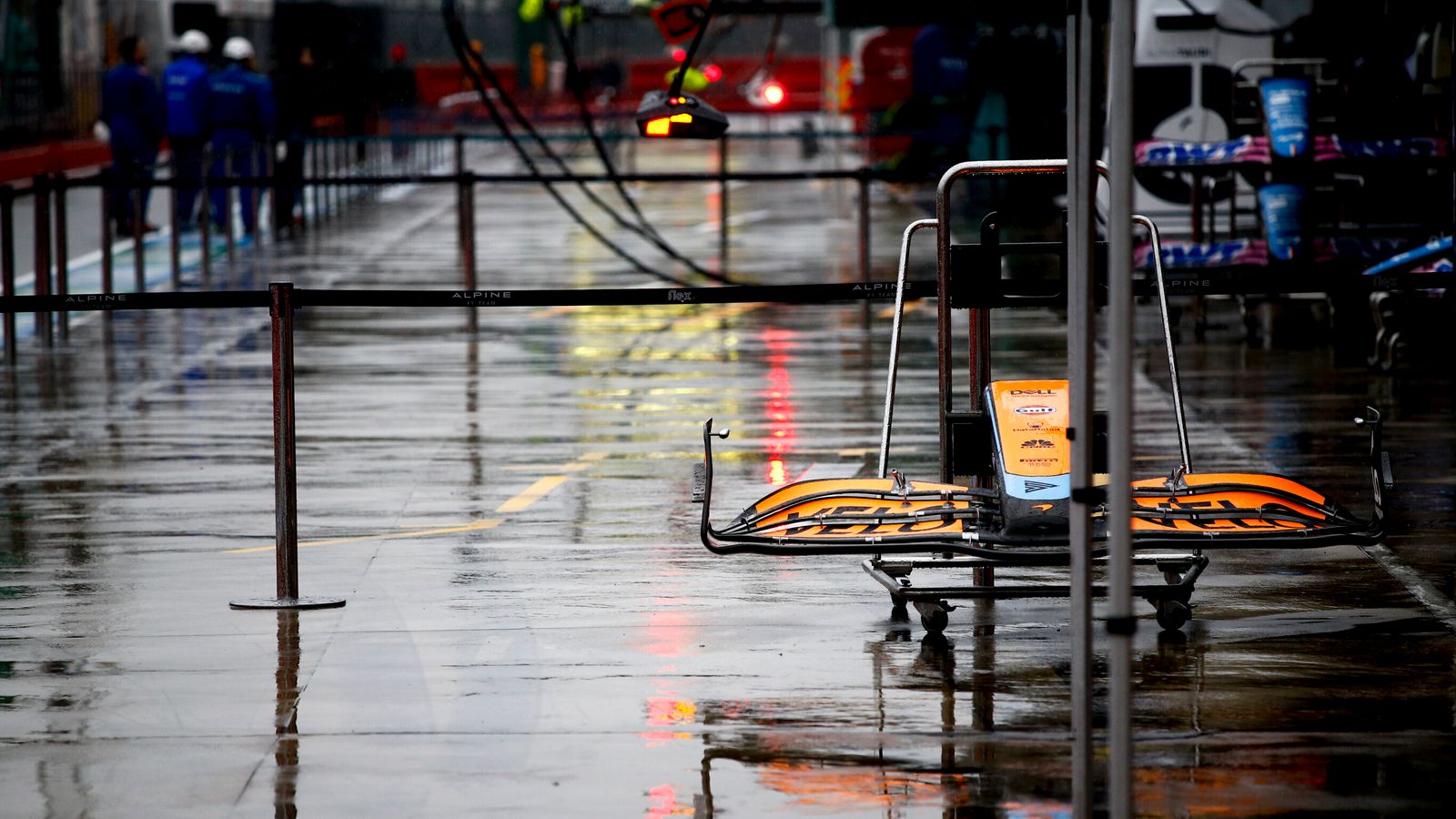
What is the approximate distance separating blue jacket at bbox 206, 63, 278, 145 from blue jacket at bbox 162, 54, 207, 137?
35cm

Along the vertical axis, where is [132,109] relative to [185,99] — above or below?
below

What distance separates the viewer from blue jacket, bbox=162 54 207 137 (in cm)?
2662

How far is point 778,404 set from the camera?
Answer: 43.7 ft

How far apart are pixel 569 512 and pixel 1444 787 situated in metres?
4.93

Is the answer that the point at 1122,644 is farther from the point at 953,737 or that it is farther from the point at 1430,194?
the point at 1430,194

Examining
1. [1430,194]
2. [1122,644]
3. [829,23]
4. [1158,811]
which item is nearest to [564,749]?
[1158,811]

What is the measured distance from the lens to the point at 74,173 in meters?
38.5

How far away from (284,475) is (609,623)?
127 cm

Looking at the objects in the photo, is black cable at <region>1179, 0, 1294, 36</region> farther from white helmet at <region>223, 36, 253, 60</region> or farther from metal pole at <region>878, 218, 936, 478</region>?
metal pole at <region>878, 218, 936, 478</region>

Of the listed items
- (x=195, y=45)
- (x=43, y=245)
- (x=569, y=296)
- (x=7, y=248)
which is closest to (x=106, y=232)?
(x=43, y=245)

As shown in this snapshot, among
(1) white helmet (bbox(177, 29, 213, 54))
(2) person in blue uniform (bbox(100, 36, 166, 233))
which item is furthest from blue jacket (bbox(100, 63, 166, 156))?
(1) white helmet (bbox(177, 29, 213, 54))

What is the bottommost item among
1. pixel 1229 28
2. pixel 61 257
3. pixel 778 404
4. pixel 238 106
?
pixel 778 404

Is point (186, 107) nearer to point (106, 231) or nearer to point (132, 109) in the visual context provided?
point (132, 109)

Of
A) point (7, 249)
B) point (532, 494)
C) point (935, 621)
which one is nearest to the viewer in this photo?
point (935, 621)
